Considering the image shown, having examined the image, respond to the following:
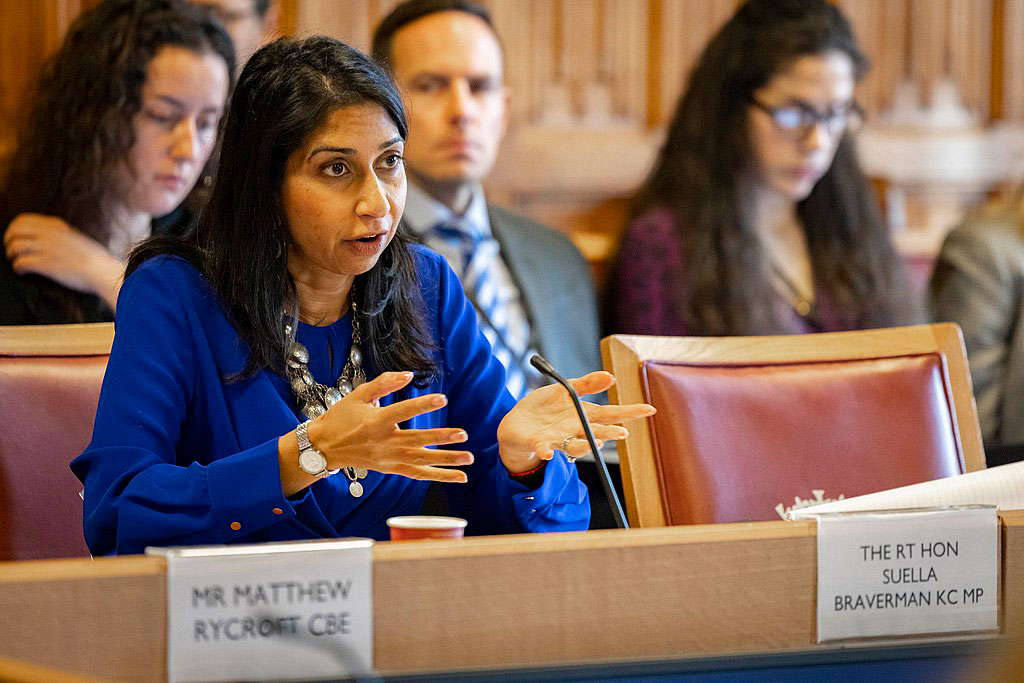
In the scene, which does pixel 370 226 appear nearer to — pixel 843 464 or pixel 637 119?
pixel 843 464

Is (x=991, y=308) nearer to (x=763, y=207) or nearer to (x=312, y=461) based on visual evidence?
(x=763, y=207)

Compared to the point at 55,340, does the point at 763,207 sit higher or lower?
higher

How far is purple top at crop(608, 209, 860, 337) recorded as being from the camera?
2590 mm

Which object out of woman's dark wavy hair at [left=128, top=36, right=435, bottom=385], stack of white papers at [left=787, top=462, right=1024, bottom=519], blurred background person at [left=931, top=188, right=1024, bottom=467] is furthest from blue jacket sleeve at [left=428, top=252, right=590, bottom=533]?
blurred background person at [left=931, top=188, right=1024, bottom=467]

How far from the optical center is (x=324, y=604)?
862 mm

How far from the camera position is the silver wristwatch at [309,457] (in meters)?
1.19

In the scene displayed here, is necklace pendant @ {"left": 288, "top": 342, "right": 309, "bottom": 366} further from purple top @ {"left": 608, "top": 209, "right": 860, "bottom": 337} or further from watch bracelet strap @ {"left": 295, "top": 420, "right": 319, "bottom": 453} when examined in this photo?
purple top @ {"left": 608, "top": 209, "right": 860, "bottom": 337}

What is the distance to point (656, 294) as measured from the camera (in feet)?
8.54

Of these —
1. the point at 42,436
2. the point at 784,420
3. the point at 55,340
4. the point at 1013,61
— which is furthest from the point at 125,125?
the point at 1013,61

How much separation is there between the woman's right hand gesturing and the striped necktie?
1.18 m

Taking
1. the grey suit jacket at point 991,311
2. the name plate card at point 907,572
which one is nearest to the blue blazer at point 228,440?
the name plate card at point 907,572

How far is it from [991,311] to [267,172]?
196 cm

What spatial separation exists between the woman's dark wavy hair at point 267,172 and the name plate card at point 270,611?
20.2 inches

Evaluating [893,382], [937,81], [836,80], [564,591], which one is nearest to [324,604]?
[564,591]
